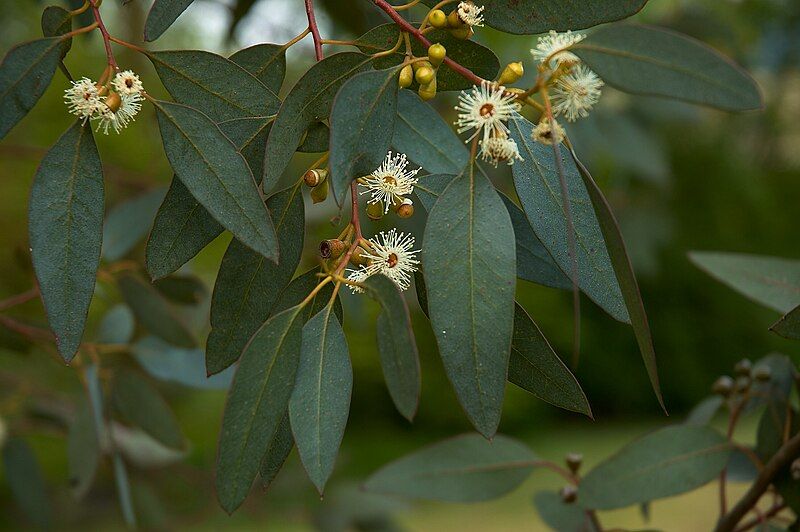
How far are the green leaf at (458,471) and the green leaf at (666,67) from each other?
0.49 m

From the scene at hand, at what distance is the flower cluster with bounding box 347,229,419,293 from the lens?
0.45 m

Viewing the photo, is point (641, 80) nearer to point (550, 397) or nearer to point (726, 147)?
point (550, 397)

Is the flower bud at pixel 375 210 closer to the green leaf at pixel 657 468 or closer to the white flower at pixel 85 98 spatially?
the white flower at pixel 85 98

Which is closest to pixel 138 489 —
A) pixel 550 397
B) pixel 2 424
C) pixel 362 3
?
pixel 2 424

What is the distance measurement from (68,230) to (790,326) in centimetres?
40

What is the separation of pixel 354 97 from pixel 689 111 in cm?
203

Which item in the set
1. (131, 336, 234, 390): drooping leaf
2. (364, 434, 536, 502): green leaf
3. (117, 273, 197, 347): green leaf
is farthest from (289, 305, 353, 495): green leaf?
(131, 336, 234, 390): drooping leaf

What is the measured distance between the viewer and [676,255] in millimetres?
4492

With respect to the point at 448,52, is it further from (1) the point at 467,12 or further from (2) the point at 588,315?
(2) the point at 588,315

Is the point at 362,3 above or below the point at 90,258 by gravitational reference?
above

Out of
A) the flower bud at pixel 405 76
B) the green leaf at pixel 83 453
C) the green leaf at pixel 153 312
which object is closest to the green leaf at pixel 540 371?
the flower bud at pixel 405 76

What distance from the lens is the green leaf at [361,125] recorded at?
41 centimetres

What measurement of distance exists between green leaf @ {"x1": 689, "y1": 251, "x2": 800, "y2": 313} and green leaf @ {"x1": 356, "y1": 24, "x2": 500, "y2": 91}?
1.12ft

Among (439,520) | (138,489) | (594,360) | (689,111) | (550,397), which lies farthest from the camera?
(594,360)
